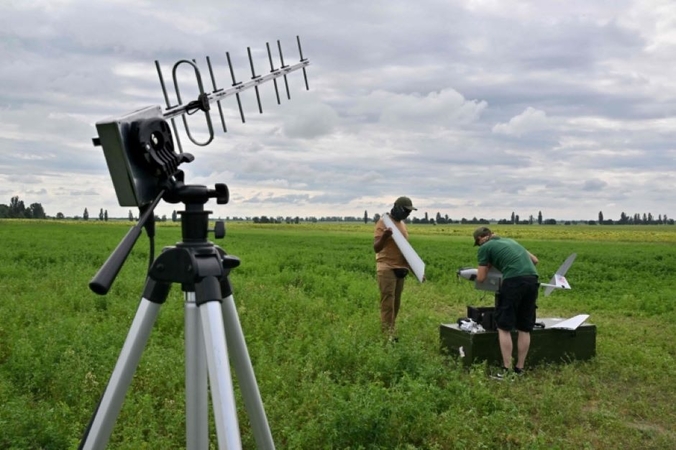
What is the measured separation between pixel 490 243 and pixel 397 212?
4.94 ft

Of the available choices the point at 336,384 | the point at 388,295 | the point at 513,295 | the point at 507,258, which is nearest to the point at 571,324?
the point at 513,295

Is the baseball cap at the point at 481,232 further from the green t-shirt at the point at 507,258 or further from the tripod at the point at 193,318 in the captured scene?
the tripod at the point at 193,318

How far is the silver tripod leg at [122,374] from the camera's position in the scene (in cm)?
221

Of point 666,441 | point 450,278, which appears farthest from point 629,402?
point 450,278

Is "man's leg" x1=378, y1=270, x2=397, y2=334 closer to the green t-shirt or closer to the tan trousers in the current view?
the tan trousers

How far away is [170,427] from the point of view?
15.4 ft

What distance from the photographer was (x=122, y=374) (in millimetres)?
2213

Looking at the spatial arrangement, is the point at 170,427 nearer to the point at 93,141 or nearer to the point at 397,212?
the point at 93,141

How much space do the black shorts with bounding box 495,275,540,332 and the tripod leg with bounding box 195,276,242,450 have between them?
5650 millimetres

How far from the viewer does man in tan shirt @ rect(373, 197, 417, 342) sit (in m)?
8.20

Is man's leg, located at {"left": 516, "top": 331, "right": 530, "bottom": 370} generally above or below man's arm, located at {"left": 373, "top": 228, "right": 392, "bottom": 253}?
below

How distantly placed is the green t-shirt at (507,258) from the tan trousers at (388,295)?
132 centimetres

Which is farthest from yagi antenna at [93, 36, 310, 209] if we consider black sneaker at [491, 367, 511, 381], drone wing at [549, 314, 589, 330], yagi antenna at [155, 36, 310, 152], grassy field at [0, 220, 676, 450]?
drone wing at [549, 314, 589, 330]

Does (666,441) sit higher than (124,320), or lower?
lower
